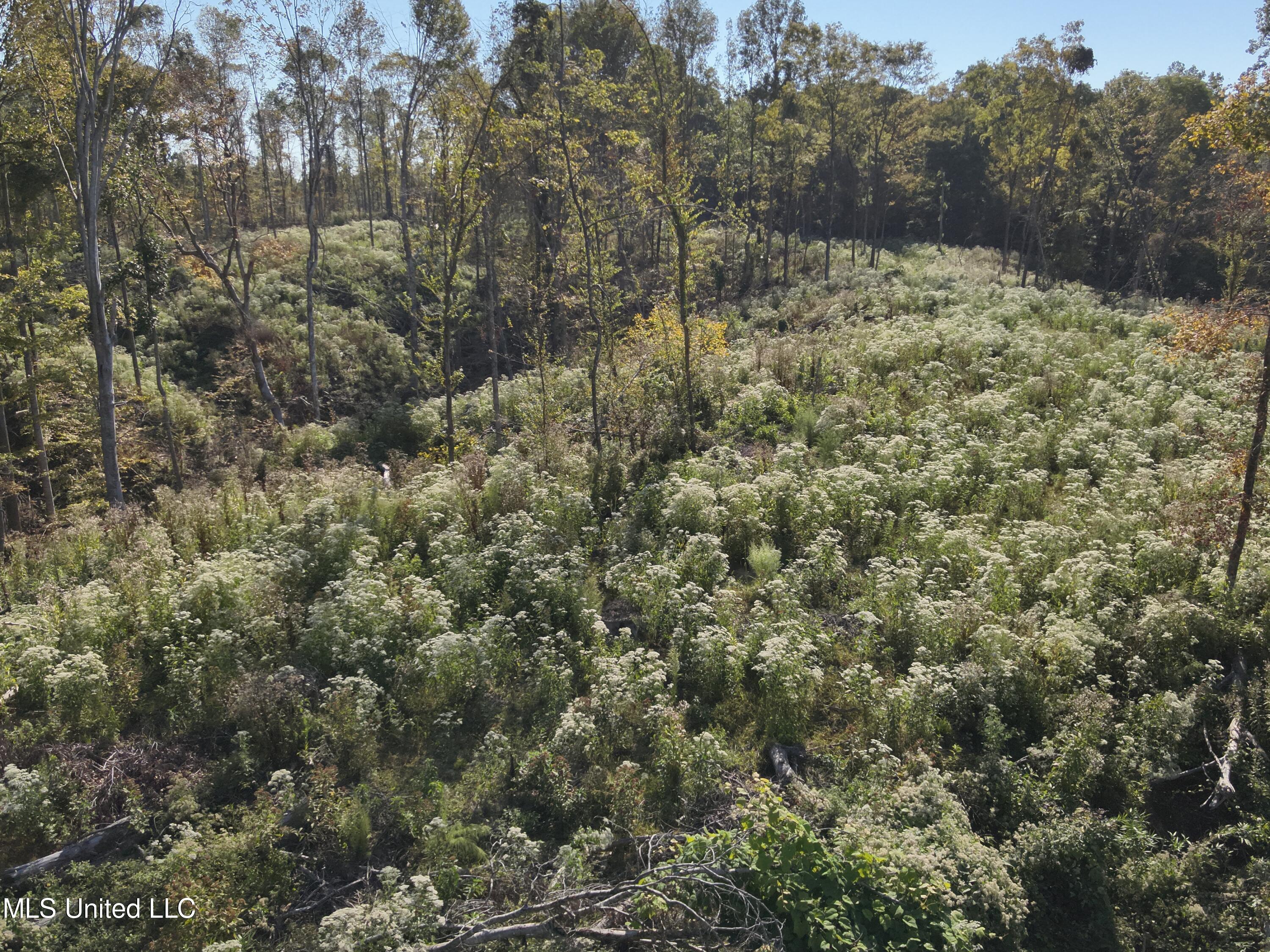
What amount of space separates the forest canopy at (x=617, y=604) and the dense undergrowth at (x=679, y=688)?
46 mm

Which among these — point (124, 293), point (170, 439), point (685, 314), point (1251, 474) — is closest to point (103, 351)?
point (170, 439)

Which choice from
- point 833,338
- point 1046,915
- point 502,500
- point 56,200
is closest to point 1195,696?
point 1046,915

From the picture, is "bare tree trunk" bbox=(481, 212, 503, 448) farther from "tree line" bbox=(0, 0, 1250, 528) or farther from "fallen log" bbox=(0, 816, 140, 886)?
"fallen log" bbox=(0, 816, 140, 886)

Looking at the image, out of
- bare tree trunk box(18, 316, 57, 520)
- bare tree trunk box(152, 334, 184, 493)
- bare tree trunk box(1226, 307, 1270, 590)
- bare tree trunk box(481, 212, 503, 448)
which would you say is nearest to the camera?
bare tree trunk box(1226, 307, 1270, 590)

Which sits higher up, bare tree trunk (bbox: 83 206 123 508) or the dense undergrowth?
bare tree trunk (bbox: 83 206 123 508)

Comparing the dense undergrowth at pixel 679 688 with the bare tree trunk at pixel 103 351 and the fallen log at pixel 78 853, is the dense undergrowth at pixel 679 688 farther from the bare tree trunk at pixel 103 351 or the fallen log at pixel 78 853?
the bare tree trunk at pixel 103 351

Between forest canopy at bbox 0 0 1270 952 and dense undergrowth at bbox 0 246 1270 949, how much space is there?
0.05 meters

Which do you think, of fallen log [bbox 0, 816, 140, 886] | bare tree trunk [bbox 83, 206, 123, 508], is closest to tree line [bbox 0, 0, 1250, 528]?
bare tree trunk [bbox 83, 206, 123, 508]

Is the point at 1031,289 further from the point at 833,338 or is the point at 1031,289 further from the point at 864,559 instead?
the point at 864,559

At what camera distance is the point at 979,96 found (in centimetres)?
5519

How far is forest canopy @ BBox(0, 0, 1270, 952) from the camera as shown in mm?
A: 5246

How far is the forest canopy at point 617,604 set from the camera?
17.2ft

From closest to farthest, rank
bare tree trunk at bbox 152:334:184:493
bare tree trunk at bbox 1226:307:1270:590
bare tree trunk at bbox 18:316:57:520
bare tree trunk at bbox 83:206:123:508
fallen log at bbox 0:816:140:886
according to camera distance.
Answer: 1. fallen log at bbox 0:816:140:886
2. bare tree trunk at bbox 1226:307:1270:590
3. bare tree trunk at bbox 83:206:123:508
4. bare tree trunk at bbox 18:316:57:520
5. bare tree trunk at bbox 152:334:184:493

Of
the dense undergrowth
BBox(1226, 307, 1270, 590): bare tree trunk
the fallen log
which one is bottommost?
the fallen log
